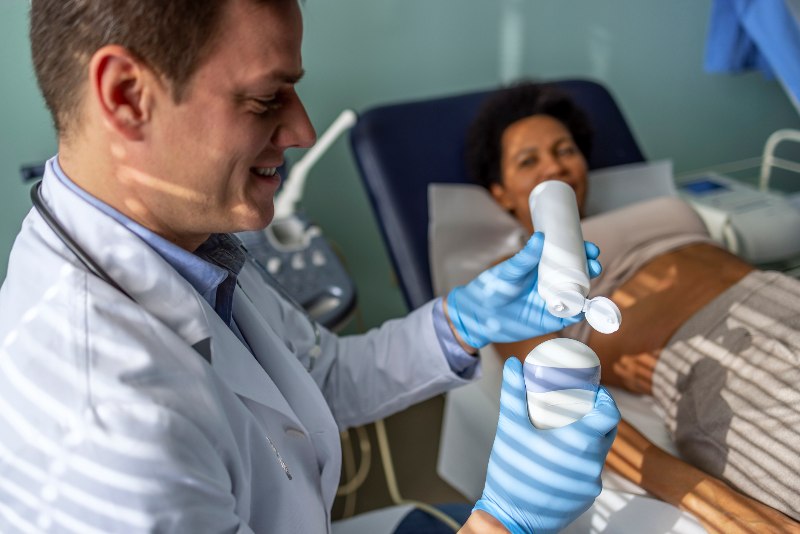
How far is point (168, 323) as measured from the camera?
884 millimetres

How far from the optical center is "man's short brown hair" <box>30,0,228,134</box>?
0.77 metres

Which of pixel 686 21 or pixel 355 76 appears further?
pixel 686 21

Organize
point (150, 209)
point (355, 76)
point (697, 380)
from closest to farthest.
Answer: point (150, 209)
point (697, 380)
point (355, 76)

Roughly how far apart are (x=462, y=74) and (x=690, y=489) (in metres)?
1.59

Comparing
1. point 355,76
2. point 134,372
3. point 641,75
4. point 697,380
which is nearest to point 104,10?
point 134,372

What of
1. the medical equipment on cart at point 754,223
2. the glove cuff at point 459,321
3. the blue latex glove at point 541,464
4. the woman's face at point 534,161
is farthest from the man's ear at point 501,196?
the blue latex glove at point 541,464

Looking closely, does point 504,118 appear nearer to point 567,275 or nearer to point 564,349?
point 567,275

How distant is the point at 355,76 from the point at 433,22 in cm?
30

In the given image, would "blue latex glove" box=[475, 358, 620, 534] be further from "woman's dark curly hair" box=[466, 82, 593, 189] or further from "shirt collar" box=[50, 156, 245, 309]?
"woman's dark curly hair" box=[466, 82, 593, 189]

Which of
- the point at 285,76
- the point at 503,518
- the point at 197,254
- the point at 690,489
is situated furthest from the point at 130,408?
the point at 690,489

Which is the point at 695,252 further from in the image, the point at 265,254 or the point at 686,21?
the point at 686,21

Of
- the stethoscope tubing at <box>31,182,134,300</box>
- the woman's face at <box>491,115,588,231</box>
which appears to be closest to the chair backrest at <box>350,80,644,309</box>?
the woman's face at <box>491,115,588,231</box>

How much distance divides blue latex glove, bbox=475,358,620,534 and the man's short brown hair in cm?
57

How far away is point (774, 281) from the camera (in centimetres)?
153
